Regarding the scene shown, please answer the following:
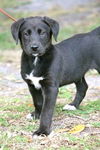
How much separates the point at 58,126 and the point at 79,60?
3.40 ft

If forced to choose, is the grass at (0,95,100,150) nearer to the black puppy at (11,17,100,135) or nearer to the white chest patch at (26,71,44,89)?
the black puppy at (11,17,100,135)

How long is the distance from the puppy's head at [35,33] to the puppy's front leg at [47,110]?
0.45m

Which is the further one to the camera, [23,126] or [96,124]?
[23,126]

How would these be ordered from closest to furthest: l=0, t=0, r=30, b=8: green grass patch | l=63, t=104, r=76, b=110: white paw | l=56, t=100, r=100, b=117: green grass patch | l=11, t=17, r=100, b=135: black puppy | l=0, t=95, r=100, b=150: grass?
l=0, t=95, r=100, b=150: grass → l=11, t=17, r=100, b=135: black puppy → l=56, t=100, r=100, b=117: green grass patch → l=63, t=104, r=76, b=110: white paw → l=0, t=0, r=30, b=8: green grass patch

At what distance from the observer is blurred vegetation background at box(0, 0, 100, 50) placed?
13.4 metres

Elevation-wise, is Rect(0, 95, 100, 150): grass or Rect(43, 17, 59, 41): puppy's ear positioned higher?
Rect(43, 17, 59, 41): puppy's ear

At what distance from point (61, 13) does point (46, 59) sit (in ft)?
35.2

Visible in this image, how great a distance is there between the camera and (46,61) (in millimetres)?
5707

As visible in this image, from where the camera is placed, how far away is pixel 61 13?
53.4 ft

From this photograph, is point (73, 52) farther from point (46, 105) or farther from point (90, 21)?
point (90, 21)

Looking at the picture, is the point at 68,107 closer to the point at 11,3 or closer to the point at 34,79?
the point at 34,79

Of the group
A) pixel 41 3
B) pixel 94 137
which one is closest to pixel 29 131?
pixel 94 137

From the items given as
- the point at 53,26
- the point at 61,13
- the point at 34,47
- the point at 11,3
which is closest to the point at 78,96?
the point at 53,26

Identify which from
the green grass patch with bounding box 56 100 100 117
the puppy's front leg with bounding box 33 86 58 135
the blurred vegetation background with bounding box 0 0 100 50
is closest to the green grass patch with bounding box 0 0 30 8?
the blurred vegetation background with bounding box 0 0 100 50
